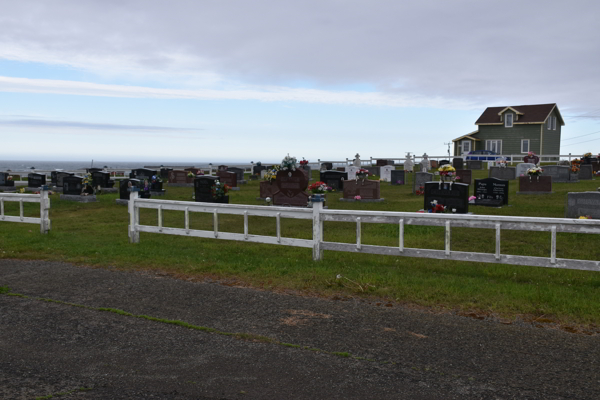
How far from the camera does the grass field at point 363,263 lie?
22.3 feet

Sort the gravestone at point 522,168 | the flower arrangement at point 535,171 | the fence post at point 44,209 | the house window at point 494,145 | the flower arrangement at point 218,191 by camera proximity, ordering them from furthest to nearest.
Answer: the house window at point 494,145 < the gravestone at point 522,168 < the flower arrangement at point 535,171 < the flower arrangement at point 218,191 < the fence post at point 44,209

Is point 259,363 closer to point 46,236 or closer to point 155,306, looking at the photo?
point 155,306

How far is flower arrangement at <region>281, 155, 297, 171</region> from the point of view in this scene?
716 inches

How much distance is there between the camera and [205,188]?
20.0 m

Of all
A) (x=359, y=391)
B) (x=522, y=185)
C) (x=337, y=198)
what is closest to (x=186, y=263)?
(x=359, y=391)

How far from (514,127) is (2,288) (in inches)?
1983

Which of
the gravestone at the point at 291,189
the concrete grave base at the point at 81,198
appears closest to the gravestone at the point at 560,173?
the gravestone at the point at 291,189

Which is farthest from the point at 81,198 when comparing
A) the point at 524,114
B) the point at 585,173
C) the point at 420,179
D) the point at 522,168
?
Answer: the point at 524,114

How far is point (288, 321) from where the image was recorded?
5.93 metres

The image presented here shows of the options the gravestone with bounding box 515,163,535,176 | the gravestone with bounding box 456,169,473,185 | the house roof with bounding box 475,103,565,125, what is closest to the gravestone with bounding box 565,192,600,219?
the gravestone with bounding box 456,169,473,185

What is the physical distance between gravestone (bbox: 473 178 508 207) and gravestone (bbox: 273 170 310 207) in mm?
6360

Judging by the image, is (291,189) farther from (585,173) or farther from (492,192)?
(585,173)

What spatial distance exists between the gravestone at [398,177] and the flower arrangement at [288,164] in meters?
12.1

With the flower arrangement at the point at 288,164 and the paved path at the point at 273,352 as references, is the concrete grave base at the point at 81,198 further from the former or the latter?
the paved path at the point at 273,352
